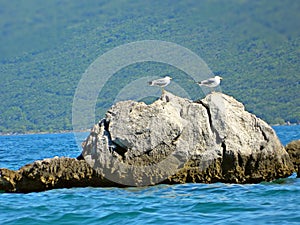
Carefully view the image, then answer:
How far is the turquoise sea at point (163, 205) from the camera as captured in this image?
12516 millimetres

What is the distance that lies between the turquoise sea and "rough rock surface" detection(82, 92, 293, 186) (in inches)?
11.9

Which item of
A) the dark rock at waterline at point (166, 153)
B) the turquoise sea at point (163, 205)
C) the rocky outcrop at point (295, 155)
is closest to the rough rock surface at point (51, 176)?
the dark rock at waterline at point (166, 153)

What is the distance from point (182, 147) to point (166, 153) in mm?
388

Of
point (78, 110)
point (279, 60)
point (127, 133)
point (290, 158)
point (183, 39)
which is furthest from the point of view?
point (183, 39)

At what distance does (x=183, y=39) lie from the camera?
473 ft

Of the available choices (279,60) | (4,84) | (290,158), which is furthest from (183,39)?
(290,158)

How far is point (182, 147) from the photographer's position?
50.2 feet

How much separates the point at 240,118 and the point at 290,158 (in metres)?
1.71

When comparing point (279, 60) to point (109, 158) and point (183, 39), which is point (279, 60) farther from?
point (109, 158)

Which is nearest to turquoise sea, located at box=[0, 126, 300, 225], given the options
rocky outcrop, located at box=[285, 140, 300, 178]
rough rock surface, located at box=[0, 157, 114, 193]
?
rough rock surface, located at box=[0, 157, 114, 193]

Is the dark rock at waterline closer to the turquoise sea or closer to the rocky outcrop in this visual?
the turquoise sea

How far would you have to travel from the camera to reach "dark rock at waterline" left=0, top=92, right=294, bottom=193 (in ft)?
50.0

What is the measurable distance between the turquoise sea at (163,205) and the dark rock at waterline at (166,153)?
0.90ft

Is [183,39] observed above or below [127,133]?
above
